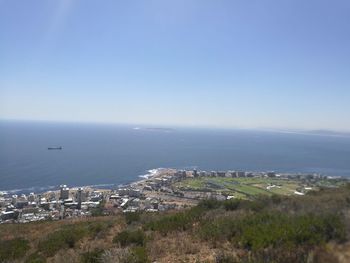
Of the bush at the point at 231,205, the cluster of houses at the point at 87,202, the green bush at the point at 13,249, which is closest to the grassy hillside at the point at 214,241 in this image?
the green bush at the point at 13,249

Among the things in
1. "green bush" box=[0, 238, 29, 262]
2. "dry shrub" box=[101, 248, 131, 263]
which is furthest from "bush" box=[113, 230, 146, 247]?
"green bush" box=[0, 238, 29, 262]

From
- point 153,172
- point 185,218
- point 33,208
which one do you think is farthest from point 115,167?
point 185,218

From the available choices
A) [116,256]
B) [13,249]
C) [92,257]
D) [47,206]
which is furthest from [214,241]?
[47,206]

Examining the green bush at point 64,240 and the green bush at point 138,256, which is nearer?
the green bush at point 138,256

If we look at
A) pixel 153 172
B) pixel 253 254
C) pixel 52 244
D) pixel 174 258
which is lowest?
pixel 153 172

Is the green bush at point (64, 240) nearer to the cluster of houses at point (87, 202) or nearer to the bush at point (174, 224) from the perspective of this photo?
the bush at point (174, 224)

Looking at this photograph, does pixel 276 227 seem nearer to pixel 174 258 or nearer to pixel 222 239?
pixel 222 239

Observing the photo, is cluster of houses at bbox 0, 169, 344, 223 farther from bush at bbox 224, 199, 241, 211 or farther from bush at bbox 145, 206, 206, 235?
bush at bbox 145, 206, 206, 235
